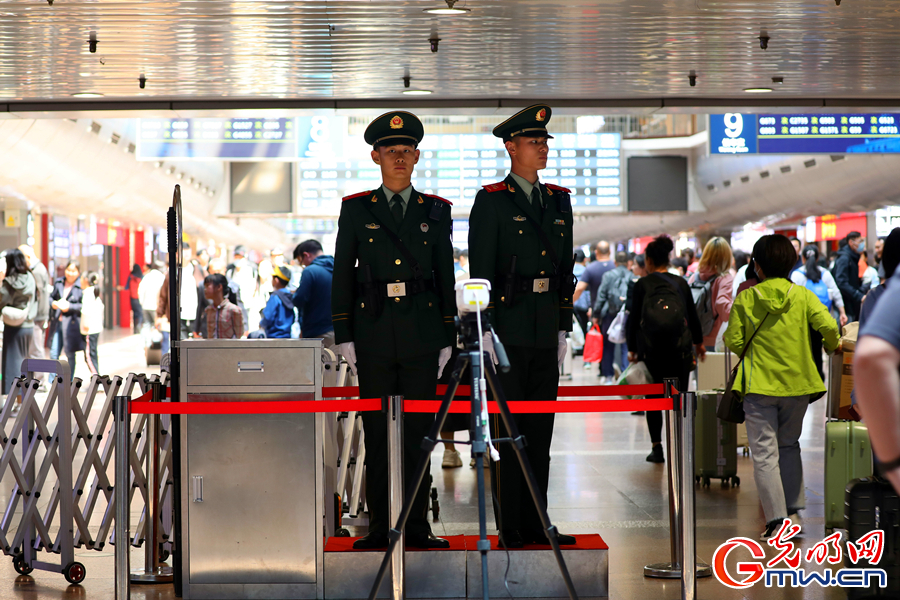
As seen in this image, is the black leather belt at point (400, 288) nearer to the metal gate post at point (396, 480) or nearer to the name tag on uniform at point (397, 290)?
the name tag on uniform at point (397, 290)

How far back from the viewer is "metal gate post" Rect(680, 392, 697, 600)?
402 cm

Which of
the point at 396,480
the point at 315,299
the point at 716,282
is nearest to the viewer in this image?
the point at 396,480

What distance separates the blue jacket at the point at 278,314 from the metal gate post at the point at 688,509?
5.90m

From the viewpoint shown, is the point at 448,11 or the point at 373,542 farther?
the point at 448,11

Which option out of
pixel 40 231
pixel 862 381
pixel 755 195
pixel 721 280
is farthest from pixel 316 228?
pixel 862 381

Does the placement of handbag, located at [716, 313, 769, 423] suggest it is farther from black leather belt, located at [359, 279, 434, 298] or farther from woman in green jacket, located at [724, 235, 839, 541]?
black leather belt, located at [359, 279, 434, 298]

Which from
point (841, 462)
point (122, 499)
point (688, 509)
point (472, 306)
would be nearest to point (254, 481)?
point (122, 499)

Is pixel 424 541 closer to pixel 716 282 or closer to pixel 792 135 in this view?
pixel 716 282

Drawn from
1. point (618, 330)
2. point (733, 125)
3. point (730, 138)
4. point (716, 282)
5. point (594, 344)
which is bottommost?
point (594, 344)

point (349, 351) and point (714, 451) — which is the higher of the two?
point (349, 351)

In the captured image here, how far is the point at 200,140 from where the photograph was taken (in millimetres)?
13750

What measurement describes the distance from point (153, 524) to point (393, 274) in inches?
66.7

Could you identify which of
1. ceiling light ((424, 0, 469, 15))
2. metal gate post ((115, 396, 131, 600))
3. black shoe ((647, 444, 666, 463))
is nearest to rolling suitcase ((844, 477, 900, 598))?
metal gate post ((115, 396, 131, 600))

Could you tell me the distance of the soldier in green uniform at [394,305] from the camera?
4.33 meters
